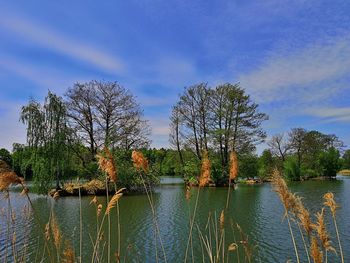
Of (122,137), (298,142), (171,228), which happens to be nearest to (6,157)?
(122,137)

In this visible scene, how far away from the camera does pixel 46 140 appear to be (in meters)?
24.0

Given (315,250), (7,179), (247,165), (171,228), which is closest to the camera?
(315,250)

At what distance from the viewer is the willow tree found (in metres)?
23.1

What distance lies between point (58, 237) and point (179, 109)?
3734 cm

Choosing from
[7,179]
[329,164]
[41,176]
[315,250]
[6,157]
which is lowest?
[315,250]

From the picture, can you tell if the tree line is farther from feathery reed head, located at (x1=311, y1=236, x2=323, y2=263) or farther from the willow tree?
feathery reed head, located at (x1=311, y1=236, x2=323, y2=263)

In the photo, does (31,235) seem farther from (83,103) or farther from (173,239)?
(83,103)

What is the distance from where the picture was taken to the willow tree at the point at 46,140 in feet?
75.8

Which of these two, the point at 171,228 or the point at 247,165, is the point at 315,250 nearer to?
the point at 171,228

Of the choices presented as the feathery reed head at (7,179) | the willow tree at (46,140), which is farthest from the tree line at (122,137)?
the feathery reed head at (7,179)

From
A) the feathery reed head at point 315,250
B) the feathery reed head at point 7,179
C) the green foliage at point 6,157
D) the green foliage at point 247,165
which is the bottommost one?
the feathery reed head at point 315,250

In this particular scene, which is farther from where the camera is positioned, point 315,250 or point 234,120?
point 234,120

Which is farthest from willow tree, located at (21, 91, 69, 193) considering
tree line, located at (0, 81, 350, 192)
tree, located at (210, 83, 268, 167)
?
tree, located at (210, 83, 268, 167)

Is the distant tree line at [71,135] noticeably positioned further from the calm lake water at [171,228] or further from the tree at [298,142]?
the tree at [298,142]
